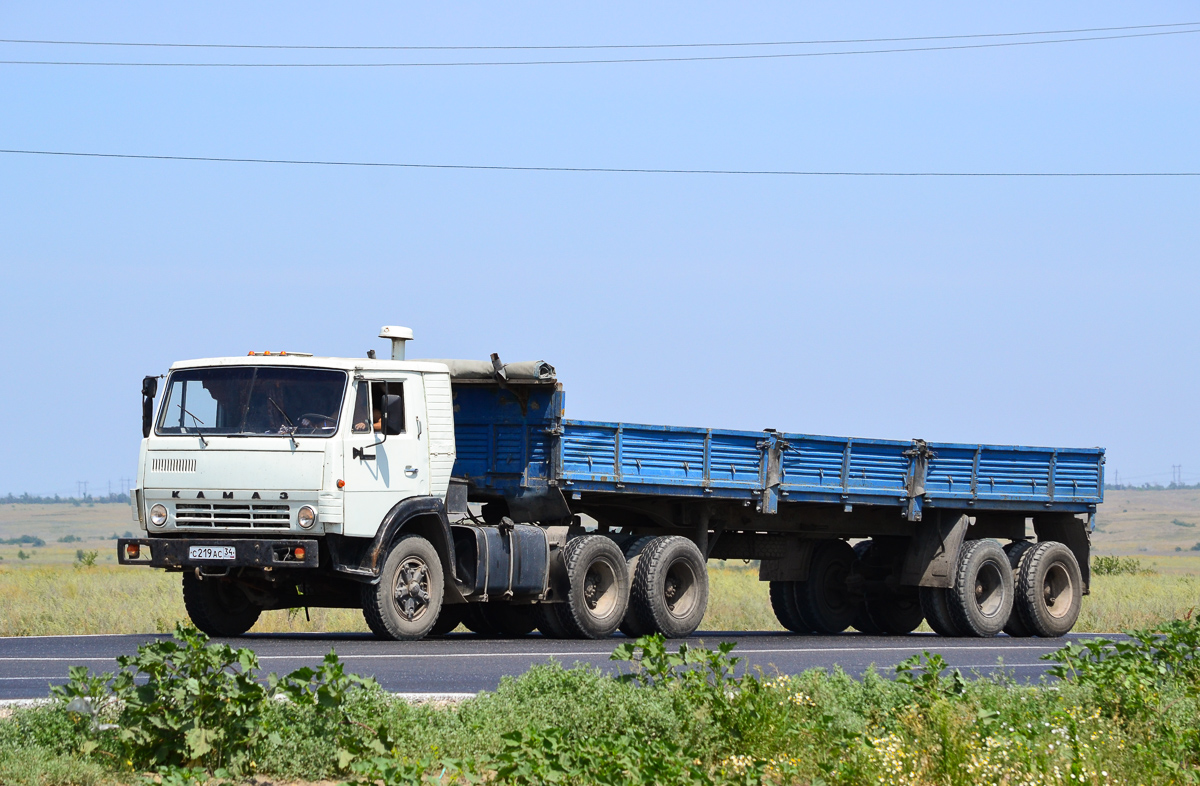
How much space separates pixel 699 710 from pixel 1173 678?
3.76m

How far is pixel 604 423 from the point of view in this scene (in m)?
17.2

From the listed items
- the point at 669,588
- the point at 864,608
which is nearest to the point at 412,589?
the point at 669,588

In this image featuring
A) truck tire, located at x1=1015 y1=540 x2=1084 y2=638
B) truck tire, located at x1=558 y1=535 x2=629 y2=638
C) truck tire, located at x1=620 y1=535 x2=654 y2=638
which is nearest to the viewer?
truck tire, located at x1=558 y1=535 x2=629 y2=638

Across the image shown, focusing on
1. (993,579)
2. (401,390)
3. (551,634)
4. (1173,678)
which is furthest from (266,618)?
(1173,678)

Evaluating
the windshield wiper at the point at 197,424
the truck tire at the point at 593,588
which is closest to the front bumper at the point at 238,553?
the windshield wiper at the point at 197,424

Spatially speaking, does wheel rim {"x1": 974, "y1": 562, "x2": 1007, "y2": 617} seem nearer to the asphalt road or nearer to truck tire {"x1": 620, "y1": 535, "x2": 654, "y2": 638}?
the asphalt road

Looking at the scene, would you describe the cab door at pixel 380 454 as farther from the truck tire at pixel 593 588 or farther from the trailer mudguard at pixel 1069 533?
the trailer mudguard at pixel 1069 533

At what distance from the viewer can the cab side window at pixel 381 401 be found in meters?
15.5

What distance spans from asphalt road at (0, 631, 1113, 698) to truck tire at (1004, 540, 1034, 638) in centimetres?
175

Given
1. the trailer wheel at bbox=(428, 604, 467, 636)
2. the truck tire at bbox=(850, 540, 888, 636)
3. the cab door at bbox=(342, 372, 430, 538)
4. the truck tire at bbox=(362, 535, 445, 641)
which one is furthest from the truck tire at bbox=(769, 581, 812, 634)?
the cab door at bbox=(342, 372, 430, 538)

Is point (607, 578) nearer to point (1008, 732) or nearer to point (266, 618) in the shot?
point (266, 618)

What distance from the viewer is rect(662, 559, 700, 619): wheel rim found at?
18.4 m

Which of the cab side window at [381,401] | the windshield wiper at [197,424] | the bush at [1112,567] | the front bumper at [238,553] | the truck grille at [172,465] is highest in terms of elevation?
the cab side window at [381,401]

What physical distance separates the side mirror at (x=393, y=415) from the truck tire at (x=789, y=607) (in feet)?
24.9
